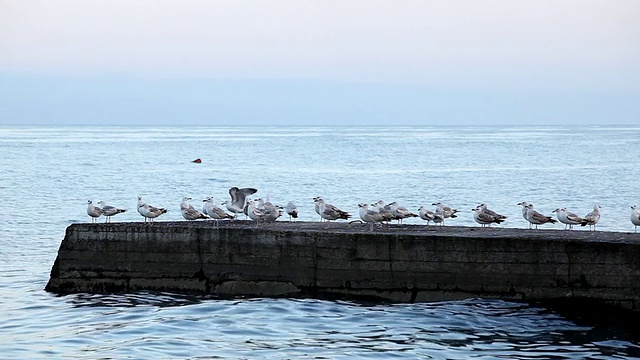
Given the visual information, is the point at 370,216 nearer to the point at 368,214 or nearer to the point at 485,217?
the point at 368,214

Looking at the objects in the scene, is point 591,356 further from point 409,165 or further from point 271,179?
point 409,165

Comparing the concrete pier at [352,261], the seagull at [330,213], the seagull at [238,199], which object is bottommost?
the concrete pier at [352,261]

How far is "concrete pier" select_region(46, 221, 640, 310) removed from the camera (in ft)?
50.9

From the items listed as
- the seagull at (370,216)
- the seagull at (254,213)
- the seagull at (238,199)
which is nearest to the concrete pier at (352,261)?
the seagull at (254,213)

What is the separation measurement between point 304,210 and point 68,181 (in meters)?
22.2

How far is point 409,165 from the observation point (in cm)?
7106

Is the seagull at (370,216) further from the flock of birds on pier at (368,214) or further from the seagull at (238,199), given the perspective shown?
the seagull at (238,199)

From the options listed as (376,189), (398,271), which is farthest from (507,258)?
(376,189)

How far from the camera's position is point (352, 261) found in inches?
655

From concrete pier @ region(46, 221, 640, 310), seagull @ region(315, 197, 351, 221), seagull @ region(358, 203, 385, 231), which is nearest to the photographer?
concrete pier @ region(46, 221, 640, 310)

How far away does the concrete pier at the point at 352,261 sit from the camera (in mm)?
15523

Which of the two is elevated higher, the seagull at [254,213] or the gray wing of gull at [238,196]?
the gray wing of gull at [238,196]

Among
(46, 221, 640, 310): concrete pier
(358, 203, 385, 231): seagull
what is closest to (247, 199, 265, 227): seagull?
(46, 221, 640, 310): concrete pier

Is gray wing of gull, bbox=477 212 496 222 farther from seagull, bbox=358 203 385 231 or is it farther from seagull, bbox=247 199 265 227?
seagull, bbox=247 199 265 227
